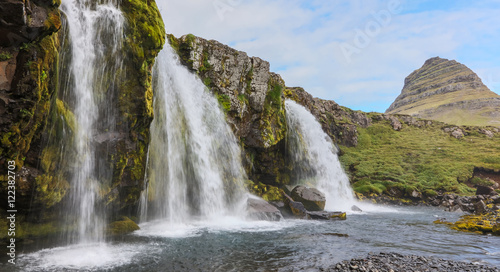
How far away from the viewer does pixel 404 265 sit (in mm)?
9406

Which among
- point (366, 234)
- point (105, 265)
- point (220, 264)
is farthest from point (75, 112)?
point (366, 234)

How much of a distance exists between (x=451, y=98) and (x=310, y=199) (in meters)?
165

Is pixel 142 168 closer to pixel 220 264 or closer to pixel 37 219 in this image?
pixel 37 219

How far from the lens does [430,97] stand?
16775 cm

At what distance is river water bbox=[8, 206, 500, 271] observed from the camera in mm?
9523

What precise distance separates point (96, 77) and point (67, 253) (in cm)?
795

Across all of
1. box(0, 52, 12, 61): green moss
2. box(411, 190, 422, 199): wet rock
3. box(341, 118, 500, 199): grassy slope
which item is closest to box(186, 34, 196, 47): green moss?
box(0, 52, 12, 61): green moss

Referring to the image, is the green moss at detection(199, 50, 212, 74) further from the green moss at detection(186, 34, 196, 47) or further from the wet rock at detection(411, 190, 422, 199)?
the wet rock at detection(411, 190, 422, 199)

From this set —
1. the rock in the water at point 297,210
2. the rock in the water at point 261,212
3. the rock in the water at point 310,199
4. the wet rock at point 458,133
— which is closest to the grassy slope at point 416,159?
the wet rock at point 458,133

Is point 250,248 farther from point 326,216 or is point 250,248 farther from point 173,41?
point 173,41

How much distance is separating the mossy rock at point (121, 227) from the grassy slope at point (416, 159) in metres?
35.0

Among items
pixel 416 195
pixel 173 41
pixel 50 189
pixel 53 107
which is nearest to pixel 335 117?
pixel 416 195

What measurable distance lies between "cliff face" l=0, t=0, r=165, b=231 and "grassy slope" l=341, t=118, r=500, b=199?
1409 inches

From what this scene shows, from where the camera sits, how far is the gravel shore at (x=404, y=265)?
8.96 meters
